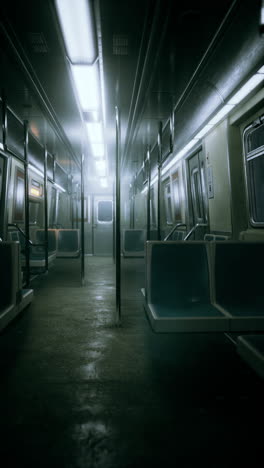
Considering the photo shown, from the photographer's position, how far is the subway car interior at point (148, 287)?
1.35m

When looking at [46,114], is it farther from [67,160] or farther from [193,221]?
[67,160]

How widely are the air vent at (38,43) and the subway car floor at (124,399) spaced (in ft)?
10.0

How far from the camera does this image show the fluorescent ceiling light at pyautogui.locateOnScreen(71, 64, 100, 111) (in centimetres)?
319

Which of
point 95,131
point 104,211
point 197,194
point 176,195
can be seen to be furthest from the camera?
point 104,211

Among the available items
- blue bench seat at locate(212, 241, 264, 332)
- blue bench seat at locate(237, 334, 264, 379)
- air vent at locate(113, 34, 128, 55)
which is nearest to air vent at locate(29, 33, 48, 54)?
air vent at locate(113, 34, 128, 55)

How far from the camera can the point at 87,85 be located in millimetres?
3646

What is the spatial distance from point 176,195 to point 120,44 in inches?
192

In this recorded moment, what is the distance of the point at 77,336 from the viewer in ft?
8.45

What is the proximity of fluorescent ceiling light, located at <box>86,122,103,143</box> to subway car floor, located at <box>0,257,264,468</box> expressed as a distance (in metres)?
3.93

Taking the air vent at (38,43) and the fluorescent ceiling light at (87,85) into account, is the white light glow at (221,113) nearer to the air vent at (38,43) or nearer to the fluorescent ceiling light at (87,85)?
the fluorescent ceiling light at (87,85)

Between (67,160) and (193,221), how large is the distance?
5.47m

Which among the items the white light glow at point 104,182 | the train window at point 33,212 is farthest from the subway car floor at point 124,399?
the white light glow at point 104,182

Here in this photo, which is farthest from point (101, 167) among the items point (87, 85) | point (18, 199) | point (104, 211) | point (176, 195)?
point (87, 85)

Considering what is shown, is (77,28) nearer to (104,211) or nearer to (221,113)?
(221,113)
